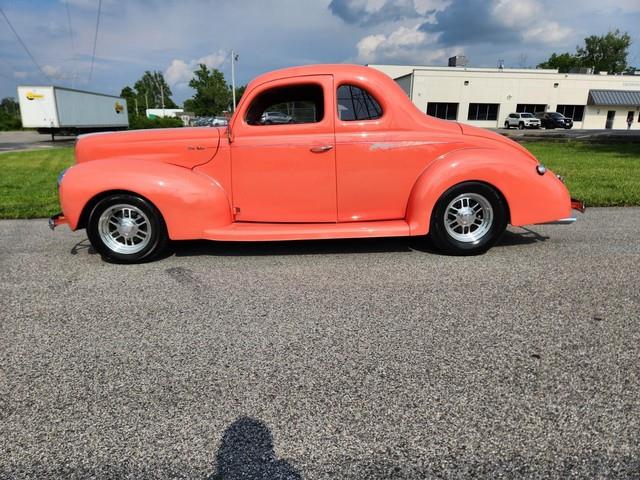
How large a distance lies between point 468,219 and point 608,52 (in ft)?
368

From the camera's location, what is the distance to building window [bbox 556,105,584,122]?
175 feet

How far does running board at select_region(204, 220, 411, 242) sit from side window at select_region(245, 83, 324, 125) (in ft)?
3.51

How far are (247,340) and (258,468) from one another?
1.14 meters

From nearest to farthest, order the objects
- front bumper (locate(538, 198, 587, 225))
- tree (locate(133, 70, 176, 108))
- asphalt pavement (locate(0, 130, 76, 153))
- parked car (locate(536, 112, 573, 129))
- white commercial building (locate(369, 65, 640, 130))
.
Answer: front bumper (locate(538, 198, 587, 225)) → asphalt pavement (locate(0, 130, 76, 153)) → parked car (locate(536, 112, 573, 129)) → white commercial building (locate(369, 65, 640, 130)) → tree (locate(133, 70, 176, 108))

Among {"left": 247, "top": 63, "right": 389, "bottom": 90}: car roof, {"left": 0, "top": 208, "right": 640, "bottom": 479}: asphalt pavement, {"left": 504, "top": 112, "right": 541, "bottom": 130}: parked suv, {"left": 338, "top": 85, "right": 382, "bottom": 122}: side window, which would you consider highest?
{"left": 504, "top": 112, "right": 541, "bottom": 130}: parked suv

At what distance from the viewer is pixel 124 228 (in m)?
4.61

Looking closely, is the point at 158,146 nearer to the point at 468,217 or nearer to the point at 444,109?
the point at 468,217

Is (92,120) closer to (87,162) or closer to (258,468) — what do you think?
→ (87,162)

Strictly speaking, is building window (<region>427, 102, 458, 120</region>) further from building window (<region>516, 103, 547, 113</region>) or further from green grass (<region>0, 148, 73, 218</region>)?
green grass (<region>0, 148, 73, 218</region>)

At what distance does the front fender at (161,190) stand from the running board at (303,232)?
15cm

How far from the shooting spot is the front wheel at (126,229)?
4.51 meters

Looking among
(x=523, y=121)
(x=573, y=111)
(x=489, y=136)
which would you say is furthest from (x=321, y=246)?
(x=573, y=111)

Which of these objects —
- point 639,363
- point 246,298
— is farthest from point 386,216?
point 639,363

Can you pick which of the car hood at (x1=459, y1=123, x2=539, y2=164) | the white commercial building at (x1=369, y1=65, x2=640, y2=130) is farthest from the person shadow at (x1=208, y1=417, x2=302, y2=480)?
the white commercial building at (x1=369, y1=65, x2=640, y2=130)
